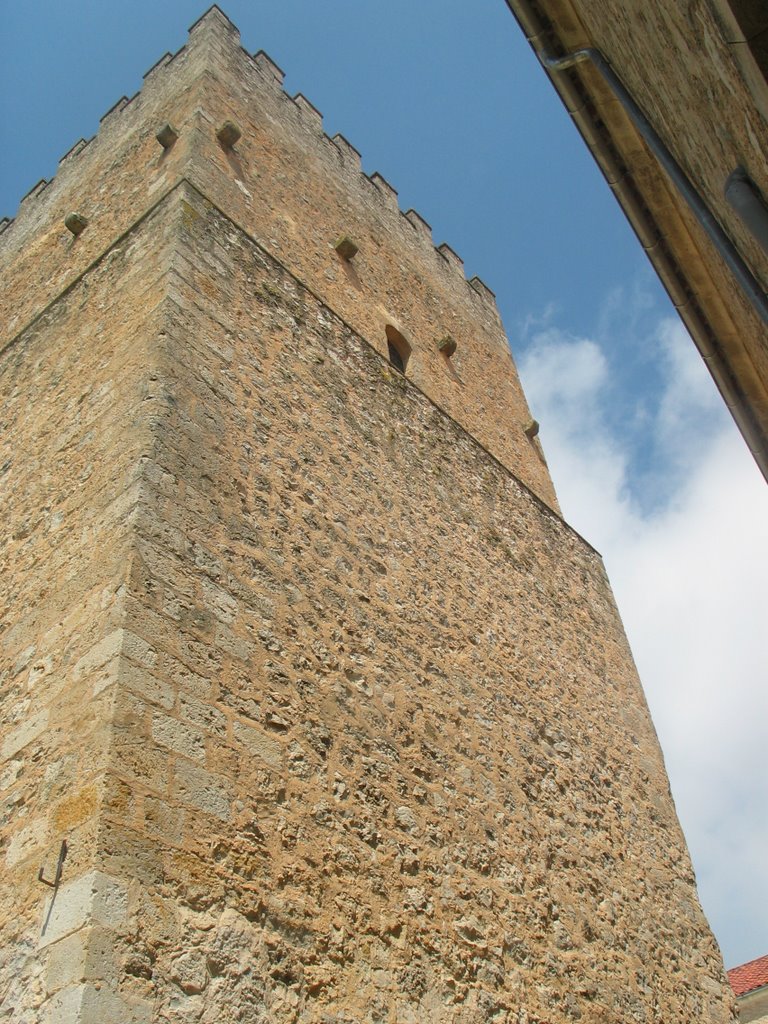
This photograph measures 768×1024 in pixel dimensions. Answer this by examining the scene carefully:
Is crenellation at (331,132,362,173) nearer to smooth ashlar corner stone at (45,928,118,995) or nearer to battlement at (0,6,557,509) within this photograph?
battlement at (0,6,557,509)

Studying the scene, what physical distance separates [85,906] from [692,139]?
349cm

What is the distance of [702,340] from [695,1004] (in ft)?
13.3

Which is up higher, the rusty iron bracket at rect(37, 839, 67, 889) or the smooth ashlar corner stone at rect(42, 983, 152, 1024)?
the rusty iron bracket at rect(37, 839, 67, 889)

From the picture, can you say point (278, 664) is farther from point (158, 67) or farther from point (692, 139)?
point (158, 67)

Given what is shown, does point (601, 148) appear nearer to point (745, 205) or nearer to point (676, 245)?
point (676, 245)

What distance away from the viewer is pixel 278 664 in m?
4.51

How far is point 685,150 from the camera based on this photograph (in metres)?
3.87

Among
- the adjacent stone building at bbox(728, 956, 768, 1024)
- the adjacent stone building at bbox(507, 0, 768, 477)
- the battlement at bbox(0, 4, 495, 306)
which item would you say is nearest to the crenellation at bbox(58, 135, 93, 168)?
the battlement at bbox(0, 4, 495, 306)

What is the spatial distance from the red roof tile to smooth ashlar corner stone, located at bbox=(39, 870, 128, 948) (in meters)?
12.6

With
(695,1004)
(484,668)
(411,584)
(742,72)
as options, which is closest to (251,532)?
(411,584)

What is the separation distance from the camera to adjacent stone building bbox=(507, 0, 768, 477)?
2869mm

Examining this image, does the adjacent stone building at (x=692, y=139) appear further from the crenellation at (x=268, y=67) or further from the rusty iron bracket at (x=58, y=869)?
the crenellation at (x=268, y=67)

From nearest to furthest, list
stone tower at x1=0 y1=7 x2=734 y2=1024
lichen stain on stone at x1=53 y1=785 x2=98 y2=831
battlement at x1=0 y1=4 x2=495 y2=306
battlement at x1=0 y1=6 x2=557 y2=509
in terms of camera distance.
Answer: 1. lichen stain on stone at x1=53 y1=785 x2=98 y2=831
2. stone tower at x1=0 y1=7 x2=734 y2=1024
3. battlement at x1=0 y1=6 x2=557 y2=509
4. battlement at x1=0 y1=4 x2=495 y2=306

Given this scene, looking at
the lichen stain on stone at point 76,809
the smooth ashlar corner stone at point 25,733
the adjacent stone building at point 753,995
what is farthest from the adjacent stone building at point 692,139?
the adjacent stone building at point 753,995
